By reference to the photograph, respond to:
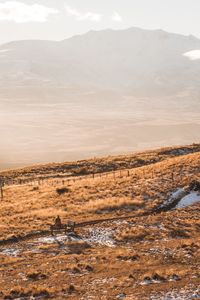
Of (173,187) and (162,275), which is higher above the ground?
(173,187)

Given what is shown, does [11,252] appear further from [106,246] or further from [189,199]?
[189,199]

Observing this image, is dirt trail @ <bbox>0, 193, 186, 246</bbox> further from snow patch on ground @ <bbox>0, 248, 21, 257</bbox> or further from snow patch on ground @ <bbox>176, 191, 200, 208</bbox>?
snow patch on ground @ <bbox>0, 248, 21, 257</bbox>

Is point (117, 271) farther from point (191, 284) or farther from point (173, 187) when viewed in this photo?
point (173, 187)

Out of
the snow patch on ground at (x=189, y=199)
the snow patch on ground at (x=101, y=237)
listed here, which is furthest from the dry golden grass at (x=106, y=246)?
the snow patch on ground at (x=189, y=199)

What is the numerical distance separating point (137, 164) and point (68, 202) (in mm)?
41587

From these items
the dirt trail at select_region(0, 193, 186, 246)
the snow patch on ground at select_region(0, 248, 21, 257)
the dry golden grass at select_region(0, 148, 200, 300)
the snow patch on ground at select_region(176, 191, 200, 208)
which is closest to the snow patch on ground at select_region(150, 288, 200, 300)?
the dry golden grass at select_region(0, 148, 200, 300)

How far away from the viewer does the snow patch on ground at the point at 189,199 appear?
166 feet

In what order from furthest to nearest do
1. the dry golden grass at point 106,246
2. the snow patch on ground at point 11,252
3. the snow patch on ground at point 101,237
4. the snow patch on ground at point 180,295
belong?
the snow patch on ground at point 101,237, the snow patch on ground at point 11,252, the dry golden grass at point 106,246, the snow patch on ground at point 180,295

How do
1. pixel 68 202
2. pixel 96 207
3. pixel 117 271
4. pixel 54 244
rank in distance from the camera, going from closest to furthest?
pixel 117 271 → pixel 54 244 → pixel 96 207 → pixel 68 202

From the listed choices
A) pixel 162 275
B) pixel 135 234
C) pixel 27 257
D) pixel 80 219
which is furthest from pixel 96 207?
pixel 162 275

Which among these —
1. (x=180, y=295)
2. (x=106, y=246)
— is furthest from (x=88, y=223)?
(x=180, y=295)

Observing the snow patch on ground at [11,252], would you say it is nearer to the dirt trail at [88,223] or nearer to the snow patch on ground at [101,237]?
the dirt trail at [88,223]

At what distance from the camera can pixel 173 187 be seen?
184ft

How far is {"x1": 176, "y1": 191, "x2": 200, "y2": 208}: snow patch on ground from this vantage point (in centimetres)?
5061
